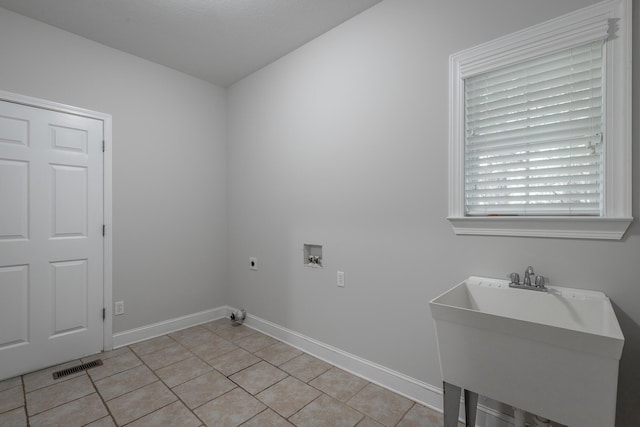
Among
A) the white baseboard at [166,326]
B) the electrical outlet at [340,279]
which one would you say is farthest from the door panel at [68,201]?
the electrical outlet at [340,279]

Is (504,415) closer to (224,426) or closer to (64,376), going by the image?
(224,426)

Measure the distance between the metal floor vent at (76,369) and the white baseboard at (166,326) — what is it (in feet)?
0.94

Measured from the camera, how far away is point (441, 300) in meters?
1.44

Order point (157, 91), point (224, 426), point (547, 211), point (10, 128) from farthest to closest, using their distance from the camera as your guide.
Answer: point (157, 91), point (10, 128), point (224, 426), point (547, 211)

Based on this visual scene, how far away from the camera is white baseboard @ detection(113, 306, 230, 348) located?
9.29 ft

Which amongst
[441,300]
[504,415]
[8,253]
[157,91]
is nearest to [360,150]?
[441,300]

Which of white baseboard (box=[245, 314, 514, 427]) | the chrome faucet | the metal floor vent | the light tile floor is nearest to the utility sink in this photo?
the chrome faucet

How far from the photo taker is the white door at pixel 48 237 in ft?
7.49

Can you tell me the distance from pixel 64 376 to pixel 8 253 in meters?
1.02

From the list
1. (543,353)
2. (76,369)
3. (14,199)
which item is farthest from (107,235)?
(543,353)

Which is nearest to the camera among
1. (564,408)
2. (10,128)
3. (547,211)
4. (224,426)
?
(564,408)

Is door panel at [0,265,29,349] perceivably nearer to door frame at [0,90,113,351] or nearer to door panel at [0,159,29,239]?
door panel at [0,159,29,239]

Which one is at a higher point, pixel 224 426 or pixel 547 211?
pixel 547 211

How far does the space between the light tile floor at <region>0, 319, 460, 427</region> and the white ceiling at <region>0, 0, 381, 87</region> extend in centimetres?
275
